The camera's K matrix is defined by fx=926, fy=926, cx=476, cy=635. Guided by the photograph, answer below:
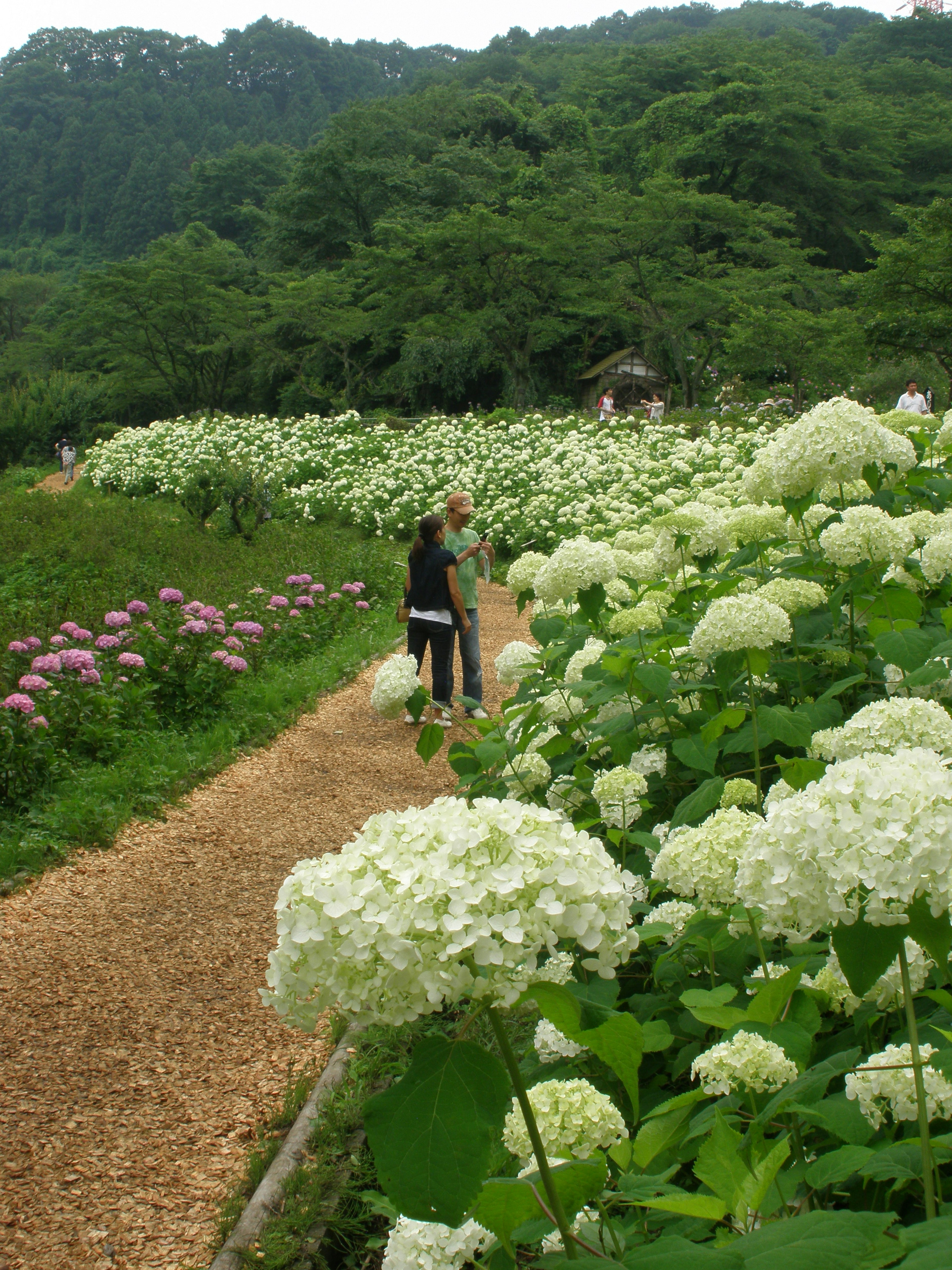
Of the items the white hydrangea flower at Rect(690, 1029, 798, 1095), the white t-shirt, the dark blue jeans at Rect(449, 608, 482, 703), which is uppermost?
the white t-shirt

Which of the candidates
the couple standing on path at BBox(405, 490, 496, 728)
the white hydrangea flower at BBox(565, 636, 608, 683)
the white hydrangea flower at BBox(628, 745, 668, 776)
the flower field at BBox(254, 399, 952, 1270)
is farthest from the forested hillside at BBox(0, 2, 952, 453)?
the flower field at BBox(254, 399, 952, 1270)

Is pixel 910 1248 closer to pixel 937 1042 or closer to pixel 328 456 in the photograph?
pixel 937 1042

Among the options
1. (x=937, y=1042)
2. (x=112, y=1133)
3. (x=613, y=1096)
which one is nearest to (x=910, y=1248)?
(x=937, y=1042)

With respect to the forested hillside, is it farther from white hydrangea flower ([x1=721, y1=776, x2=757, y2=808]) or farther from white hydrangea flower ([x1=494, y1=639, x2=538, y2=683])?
white hydrangea flower ([x1=721, y1=776, x2=757, y2=808])

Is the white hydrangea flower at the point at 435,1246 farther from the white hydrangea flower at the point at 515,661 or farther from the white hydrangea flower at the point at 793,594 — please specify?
the white hydrangea flower at the point at 515,661

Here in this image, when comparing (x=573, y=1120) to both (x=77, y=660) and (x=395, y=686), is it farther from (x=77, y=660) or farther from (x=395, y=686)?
(x=77, y=660)

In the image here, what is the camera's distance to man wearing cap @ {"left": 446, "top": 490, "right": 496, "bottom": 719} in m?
6.35

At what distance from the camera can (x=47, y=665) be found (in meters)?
4.98

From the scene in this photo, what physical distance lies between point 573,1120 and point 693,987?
2.41ft

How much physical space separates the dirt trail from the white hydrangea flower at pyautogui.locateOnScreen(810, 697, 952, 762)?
6.54ft

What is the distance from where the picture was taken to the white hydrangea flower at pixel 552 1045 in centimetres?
169

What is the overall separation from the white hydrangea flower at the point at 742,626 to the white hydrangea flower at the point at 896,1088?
1027 millimetres

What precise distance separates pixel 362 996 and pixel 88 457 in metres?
25.5

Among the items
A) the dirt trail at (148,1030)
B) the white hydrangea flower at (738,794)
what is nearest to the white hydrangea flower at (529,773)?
the dirt trail at (148,1030)
